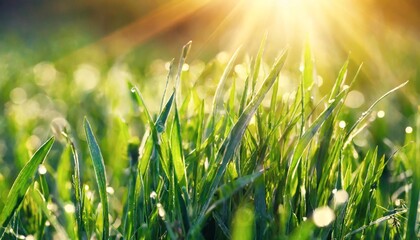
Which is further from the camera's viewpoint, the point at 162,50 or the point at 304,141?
the point at 162,50

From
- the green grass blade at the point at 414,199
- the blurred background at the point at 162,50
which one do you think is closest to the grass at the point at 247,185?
the green grass blade at the point at 414,199

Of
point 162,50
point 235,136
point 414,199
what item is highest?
point 162,50

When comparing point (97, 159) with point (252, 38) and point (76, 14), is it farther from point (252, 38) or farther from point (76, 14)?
point (76, 14)

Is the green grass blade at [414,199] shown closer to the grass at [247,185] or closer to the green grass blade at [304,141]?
the grass at [247,185]

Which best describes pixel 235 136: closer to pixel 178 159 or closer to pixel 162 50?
pixel 178 159

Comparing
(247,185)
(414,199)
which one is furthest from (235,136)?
(414,199)
